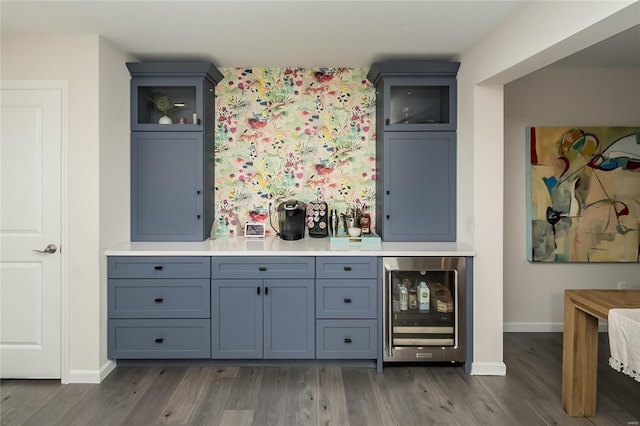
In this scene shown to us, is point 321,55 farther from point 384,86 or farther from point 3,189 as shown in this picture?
point 3,189

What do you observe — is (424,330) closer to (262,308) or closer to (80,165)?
(262,308)

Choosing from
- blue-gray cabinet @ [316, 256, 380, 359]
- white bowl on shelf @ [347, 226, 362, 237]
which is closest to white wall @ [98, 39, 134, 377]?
blue-gray cabinet @ [316, 256, 380, 359]

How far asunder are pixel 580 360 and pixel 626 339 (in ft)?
1.46

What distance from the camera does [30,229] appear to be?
9.57ft

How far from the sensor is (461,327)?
3.09m

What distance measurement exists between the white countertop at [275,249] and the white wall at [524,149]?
98 cm

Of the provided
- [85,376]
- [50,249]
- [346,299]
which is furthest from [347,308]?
[50,249]

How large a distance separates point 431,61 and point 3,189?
130 inches

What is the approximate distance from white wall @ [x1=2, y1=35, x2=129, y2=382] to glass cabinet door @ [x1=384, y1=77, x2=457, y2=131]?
2.18 m

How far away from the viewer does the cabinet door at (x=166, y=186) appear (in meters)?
3.41

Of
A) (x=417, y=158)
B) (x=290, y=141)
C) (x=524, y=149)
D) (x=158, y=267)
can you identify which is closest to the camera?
(x=158, y=267)

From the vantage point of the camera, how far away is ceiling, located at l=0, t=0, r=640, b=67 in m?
2.46

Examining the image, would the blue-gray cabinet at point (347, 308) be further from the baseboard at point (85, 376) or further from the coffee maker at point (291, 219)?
the baseboard at point (85, 376)

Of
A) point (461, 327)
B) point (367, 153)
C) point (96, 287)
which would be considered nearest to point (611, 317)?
point (461, 327)
